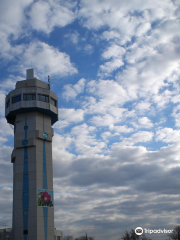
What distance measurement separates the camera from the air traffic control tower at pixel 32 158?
6228cm

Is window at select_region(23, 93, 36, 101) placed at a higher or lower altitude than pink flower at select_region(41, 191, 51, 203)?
higher

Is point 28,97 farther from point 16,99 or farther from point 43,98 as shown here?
point 43,98

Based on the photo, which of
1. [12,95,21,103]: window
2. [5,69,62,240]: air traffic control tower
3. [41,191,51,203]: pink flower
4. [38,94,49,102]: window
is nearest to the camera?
[5,69,62,240]: air traffic control tower

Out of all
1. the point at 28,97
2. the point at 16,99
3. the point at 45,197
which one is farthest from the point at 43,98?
the point at 45,197

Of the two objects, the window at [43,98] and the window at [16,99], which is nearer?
the window at [16,99]

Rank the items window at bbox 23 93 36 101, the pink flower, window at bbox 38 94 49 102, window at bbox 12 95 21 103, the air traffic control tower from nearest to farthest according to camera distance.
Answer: the air traffic control tower → the pink flower → window at bbox 23 93 36 101 → window at bbox 12 95 21 103 → window at bbox 38 94 49 102

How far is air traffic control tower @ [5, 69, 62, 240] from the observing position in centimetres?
6228

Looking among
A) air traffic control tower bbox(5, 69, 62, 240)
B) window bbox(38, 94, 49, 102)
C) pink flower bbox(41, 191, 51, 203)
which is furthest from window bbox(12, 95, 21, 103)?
pink flower bbox(41, 191, 51, 203)

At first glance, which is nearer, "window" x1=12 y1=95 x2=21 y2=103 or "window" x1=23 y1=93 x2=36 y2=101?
"window" x1=23 y1=93 x2=36 y2=101

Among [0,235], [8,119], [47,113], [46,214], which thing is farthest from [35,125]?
[0,235]

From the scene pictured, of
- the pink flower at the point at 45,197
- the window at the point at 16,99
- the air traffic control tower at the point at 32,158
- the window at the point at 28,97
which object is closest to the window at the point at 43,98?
the air traffic control tower at the point at 32,158

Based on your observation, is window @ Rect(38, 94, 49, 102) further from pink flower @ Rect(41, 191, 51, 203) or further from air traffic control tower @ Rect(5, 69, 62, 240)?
pink flower @ Rect(41, 191, 51, 203)

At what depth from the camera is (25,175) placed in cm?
6612

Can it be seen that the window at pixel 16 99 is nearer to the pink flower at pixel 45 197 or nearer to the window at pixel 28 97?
the window at pixel 28 97
